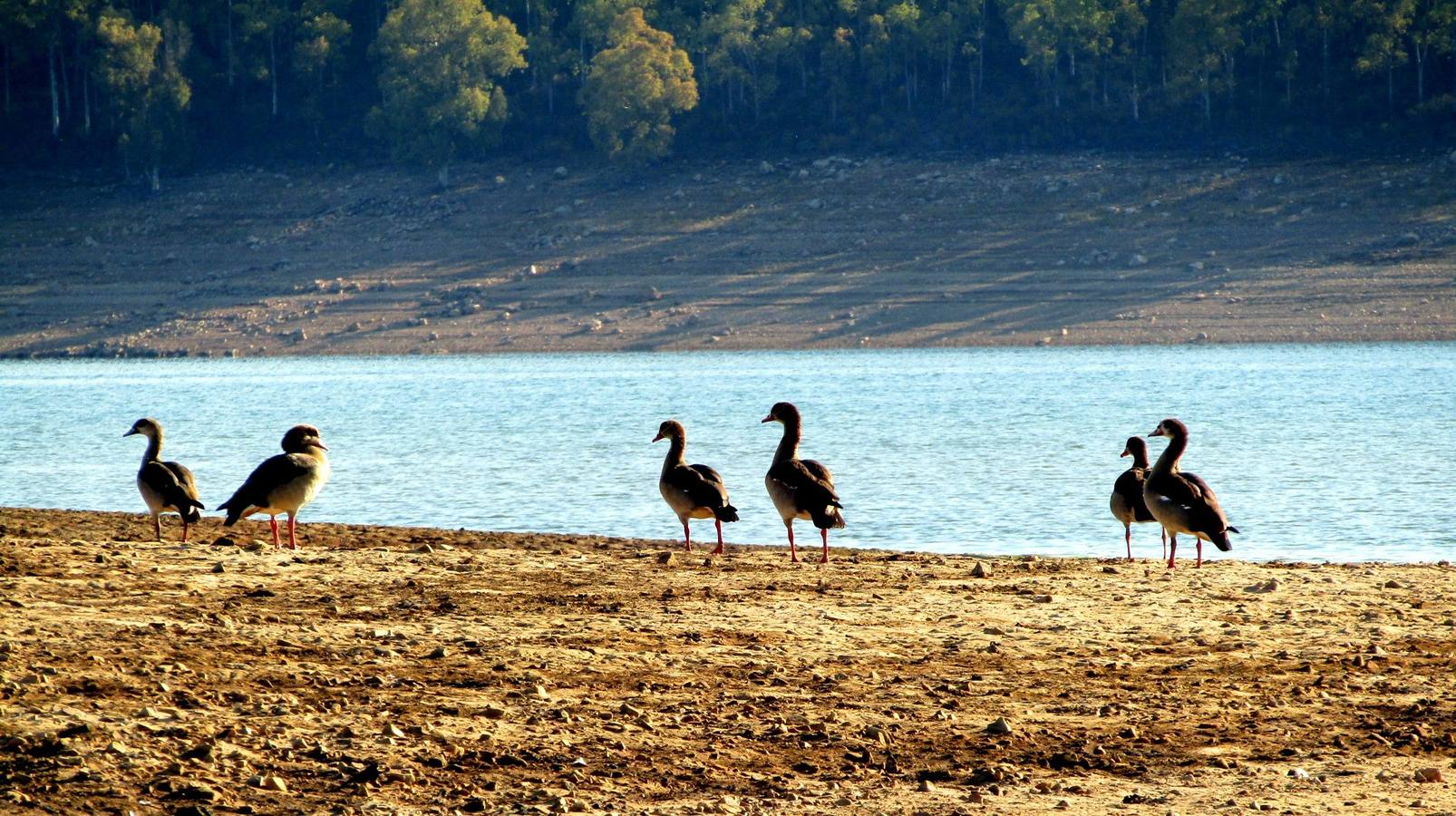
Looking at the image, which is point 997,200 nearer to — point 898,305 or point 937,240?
point 937,240

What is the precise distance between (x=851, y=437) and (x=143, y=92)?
65.1m

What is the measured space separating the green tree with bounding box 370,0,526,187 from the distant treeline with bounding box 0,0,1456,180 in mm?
116

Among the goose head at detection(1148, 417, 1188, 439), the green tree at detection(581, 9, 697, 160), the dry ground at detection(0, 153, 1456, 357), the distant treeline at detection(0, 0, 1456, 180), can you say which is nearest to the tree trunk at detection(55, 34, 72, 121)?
the distant treeline at detection(0, 0, 1456, 180)

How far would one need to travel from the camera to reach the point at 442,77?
8869cm

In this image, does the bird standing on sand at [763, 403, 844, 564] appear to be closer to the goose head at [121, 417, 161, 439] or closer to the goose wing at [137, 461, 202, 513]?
the goose wing at [137, 461, 202, 513]

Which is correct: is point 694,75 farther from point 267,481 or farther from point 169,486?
point 267,481

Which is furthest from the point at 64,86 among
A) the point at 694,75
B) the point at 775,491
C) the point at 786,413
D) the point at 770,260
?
the point at 775,491

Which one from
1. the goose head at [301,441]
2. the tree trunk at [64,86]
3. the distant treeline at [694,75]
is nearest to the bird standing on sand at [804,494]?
the goose head at [301,441]

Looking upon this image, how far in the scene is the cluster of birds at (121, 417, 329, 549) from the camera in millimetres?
15086

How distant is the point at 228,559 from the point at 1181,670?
712 cm

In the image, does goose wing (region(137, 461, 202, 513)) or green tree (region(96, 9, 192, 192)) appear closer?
goose wing (region(137, 461, 202, 513))

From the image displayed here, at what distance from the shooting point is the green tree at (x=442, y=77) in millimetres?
87188

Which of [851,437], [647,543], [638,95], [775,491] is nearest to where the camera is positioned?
[775,491]

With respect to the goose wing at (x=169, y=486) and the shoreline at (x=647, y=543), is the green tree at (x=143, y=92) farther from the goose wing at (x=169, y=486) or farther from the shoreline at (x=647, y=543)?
the goose wing at (x=169, y=486)
